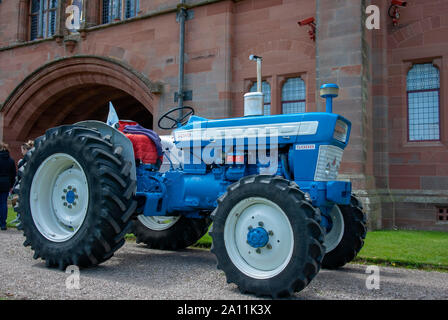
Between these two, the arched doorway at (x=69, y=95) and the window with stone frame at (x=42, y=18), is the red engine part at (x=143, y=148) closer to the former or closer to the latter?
the arched doorway at (x=69, y=95)

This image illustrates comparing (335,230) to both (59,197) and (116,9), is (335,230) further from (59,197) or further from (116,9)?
(116,9)

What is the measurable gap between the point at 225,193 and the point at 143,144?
1707 mm

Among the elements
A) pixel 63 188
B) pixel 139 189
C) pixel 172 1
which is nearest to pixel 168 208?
pixel 139 189

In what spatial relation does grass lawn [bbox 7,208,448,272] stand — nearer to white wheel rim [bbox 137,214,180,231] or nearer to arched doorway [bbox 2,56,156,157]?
white wheel rim [bbox 137,214,180,231]

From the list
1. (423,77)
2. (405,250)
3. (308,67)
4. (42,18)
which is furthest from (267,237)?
(42,18)

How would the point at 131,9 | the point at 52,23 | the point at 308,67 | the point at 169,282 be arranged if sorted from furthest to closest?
the point at 52,23
the point at 131,9
the point at 308,67
the point at 169,282

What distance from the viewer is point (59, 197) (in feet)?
16.3

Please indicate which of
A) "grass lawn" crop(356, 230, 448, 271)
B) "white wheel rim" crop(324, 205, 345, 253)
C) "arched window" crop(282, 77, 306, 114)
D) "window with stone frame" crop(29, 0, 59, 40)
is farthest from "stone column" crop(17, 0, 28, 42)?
"white wheel rim" crop(324, 205, 345, 253)

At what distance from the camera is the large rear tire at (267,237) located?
134 inches

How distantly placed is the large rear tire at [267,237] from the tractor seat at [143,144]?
1704 mm

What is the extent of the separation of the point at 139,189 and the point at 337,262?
229 centimetres

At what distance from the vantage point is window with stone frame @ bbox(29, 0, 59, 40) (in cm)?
1491

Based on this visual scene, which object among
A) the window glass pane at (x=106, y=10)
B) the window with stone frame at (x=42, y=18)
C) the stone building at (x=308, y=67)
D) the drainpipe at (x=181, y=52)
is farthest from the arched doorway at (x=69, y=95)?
the window with stone frame at (x=42, y=18)
